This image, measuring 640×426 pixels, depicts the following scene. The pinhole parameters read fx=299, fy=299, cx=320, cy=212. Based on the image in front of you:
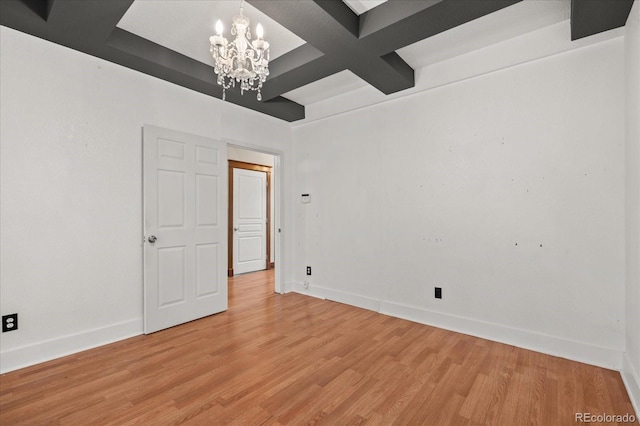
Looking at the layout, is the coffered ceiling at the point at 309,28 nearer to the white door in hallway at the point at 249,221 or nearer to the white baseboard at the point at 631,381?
the white baseboard at the point at 631,381

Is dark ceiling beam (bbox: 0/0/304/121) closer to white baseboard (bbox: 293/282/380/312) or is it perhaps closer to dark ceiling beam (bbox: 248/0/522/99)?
dark ceiling beam (bbox: 248/0/522/99)

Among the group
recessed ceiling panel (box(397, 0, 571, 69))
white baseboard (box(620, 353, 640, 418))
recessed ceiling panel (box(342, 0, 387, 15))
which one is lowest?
white baseboard (box(620, 353, 640, 418))

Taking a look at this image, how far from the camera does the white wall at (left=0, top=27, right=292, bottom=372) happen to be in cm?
235

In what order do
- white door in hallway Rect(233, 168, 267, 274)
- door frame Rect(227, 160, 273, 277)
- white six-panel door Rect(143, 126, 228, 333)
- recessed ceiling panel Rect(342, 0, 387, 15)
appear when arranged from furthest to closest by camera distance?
white door in hallway Rect(233, 168, 267, 274) < door frame Rect(227, 160, 273, 277) < white six-panel door Rect(143, 126, 228, 333) < recessed ceiling panel Rect(342, 0, 387, 15)

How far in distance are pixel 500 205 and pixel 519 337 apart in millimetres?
1204

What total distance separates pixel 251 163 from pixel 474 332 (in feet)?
15.9

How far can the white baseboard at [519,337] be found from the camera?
2334mm

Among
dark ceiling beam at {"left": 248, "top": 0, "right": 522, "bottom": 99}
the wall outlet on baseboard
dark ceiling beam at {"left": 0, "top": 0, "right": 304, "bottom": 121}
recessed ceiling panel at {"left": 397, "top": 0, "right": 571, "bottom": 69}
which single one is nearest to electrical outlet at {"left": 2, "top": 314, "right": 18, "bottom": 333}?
dark ceiling beam at {"left": 0, "top": 0, "right": 304, "bottom": 121}

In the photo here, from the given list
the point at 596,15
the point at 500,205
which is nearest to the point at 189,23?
the point at 596,15

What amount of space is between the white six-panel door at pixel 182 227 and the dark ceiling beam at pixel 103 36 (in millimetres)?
583

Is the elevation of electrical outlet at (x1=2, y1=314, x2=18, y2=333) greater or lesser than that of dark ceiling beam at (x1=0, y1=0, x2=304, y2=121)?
lesser

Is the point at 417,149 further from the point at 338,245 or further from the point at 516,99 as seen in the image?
the point at 338,245
